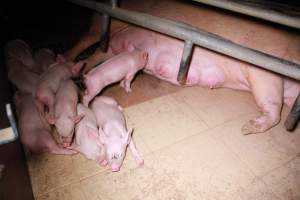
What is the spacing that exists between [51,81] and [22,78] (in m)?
0.31

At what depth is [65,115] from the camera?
198 cm

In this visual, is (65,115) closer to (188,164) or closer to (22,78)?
(22,78)

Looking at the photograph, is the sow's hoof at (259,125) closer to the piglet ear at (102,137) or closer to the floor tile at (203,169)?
the floor tile at (203,169)

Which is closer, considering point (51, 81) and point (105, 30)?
point (51, 81)

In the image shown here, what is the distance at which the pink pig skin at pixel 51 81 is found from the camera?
2158 millimetres

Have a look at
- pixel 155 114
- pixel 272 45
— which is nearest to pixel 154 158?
pixel 155 114

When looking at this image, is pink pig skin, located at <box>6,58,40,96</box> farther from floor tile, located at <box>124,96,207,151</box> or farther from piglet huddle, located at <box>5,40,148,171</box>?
floor tile, located at <box>124,96,207,151</box>

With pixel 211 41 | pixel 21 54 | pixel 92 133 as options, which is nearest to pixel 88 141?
pixel 92 133

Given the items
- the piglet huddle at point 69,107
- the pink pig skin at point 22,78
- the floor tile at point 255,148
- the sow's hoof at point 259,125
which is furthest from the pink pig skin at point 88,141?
the sow's hoof at point 259,125

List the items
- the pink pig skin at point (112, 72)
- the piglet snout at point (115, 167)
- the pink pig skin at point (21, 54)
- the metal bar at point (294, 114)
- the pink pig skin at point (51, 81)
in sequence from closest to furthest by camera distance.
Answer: the metal bar at point (294, 114) < the piglet snout at point (115, 167) < the pink pig skin at point (51, 81) < the pink pig skin at point (112, 72) < the pink pig skin at point (21, 54)

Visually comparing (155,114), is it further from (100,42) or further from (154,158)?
(100,42)

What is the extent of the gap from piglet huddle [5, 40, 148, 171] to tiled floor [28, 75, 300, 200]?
4.3 inches

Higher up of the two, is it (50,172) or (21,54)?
(21,54)

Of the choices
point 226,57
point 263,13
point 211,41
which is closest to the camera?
point 263,13
